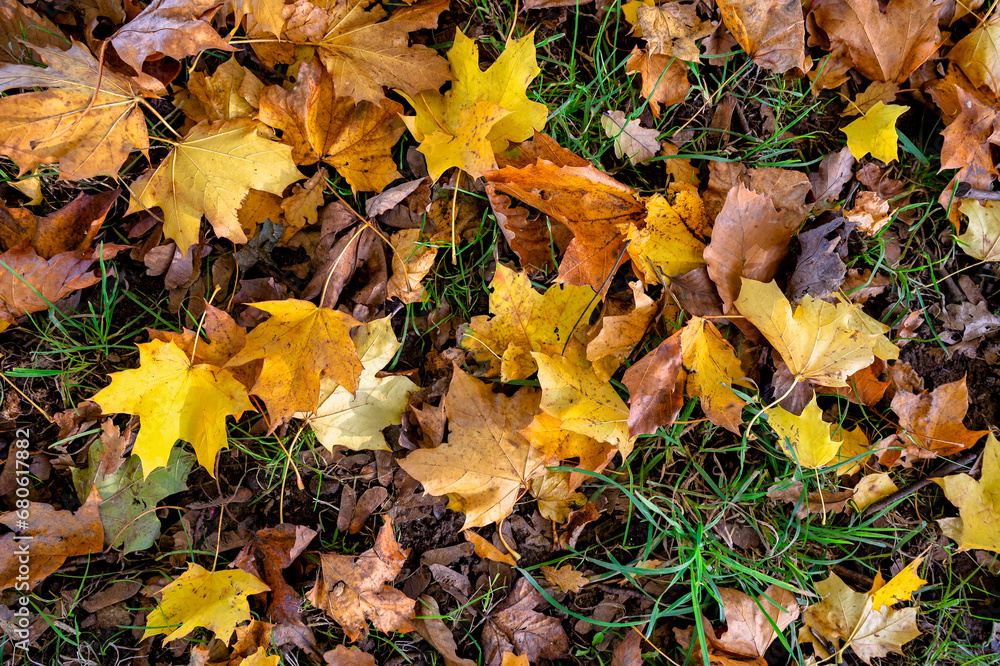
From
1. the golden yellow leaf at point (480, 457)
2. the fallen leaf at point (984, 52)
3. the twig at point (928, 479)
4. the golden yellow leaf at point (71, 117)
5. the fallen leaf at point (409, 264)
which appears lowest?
the twig at point (928, 479)

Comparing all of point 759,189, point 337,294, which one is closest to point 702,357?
point 759,189

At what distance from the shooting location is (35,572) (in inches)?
65.9

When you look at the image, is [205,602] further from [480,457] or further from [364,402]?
[480,457]

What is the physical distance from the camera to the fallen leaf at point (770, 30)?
1.68 meters

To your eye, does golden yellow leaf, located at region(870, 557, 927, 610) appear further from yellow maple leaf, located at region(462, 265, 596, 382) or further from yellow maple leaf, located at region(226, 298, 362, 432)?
yellow maple leaf, located at region(226, 298, 362, 432)

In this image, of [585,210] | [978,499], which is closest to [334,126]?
[585,210]

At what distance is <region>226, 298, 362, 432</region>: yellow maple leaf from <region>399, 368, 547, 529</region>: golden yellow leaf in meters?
0.31

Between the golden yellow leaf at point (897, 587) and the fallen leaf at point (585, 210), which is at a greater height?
the fallen leaf at point (585, 210)

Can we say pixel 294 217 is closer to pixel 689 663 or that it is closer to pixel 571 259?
pixel 571 259

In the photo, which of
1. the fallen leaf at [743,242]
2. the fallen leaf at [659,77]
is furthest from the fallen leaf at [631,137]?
the fallen leaf at [743,242]

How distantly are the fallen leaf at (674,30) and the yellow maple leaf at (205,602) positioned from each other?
2073mm

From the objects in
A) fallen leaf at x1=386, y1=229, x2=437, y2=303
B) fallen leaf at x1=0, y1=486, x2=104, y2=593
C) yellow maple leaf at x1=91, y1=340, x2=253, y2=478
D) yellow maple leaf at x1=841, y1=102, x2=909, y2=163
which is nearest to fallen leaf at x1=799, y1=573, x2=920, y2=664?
yellow maple leaf at x1=841, y1=102, x2=909, y2=163

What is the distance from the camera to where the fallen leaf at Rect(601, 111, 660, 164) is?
70.6 inches

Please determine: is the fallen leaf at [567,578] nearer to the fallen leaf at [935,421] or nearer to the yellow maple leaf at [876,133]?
the fallen leaf at [935,421]
